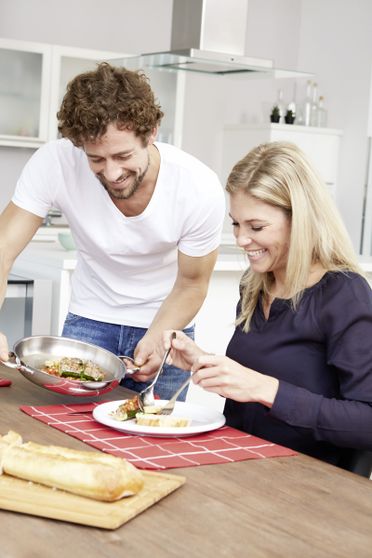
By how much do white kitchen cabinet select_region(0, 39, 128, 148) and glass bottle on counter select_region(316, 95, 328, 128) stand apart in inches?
74.0

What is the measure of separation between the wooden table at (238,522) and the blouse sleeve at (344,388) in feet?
0.46

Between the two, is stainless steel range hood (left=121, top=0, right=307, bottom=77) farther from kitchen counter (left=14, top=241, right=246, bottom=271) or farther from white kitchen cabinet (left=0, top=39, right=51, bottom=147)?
white kitchen cabinet (left=0, top=39, right=51, bottom=147)

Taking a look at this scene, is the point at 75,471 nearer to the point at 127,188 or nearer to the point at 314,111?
the point at 127,188

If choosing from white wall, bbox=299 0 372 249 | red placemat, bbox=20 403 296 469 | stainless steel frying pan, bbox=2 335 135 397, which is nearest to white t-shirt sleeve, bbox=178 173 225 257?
stainless steel frying pan, bbox=2 335 135 397

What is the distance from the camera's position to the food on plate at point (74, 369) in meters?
1.96

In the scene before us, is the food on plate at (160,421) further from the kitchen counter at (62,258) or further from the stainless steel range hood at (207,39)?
the stainless steel range hood at (207,39)

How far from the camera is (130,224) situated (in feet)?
7.60

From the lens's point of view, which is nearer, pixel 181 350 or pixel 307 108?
pixel 181 350

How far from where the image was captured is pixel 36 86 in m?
6.04

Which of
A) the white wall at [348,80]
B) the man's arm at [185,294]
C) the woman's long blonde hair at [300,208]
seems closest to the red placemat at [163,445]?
the woman's long blonde hair at [300,208]

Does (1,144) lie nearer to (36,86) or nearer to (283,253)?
(36,86)

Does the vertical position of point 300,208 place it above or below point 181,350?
above

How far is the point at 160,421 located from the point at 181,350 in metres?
0.27

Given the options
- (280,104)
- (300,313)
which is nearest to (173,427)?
(300,313)
